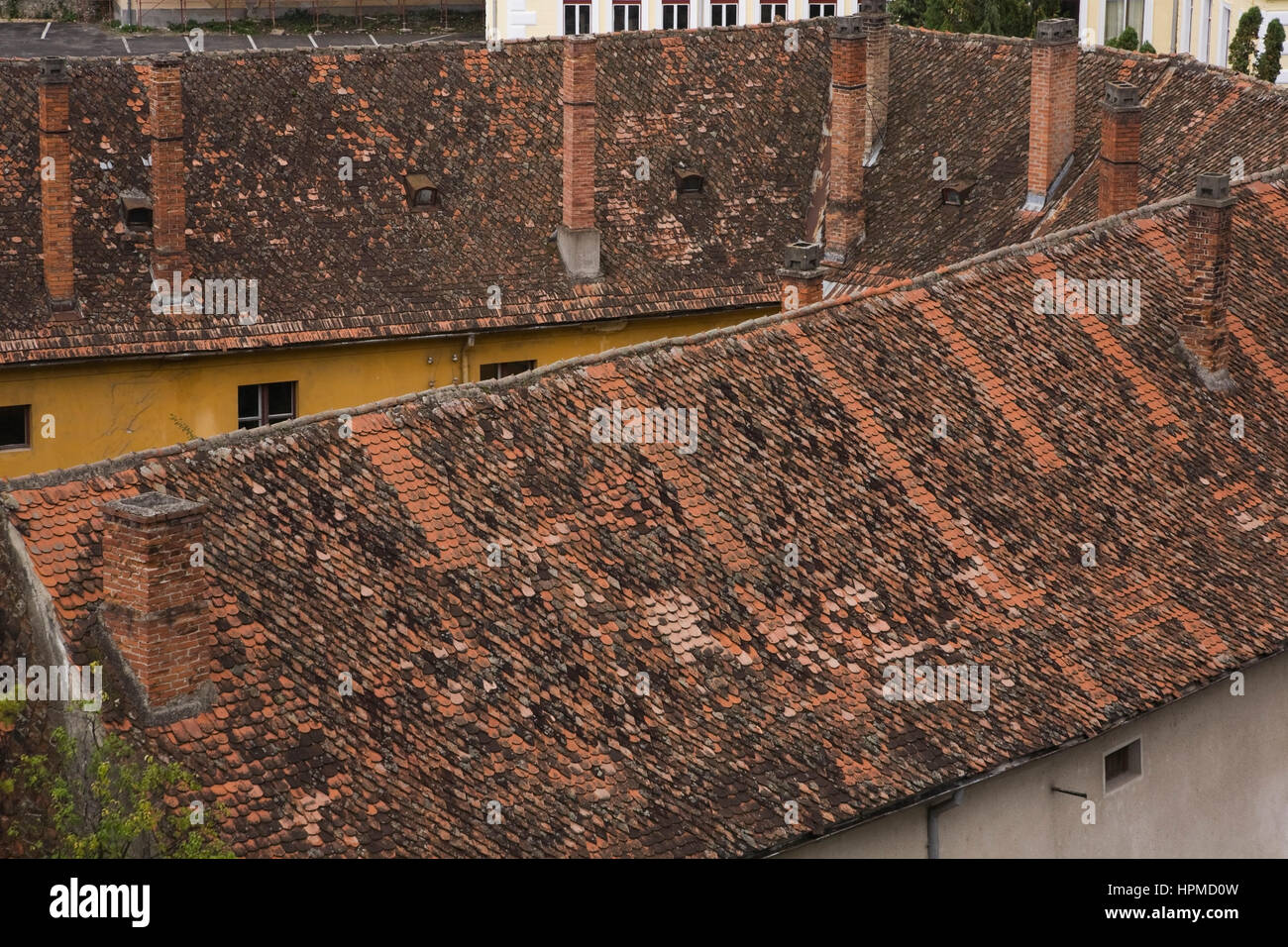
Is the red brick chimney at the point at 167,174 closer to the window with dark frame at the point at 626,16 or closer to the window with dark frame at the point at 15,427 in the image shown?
the window with dark frame at the point at 15,427

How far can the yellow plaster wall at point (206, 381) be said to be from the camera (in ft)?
141

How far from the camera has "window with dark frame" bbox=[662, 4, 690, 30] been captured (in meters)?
67.9

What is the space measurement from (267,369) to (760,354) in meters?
15.4

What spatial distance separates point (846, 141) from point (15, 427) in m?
16.2

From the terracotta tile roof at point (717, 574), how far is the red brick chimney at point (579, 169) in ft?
42.9

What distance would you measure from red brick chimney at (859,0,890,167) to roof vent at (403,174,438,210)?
8477 mm

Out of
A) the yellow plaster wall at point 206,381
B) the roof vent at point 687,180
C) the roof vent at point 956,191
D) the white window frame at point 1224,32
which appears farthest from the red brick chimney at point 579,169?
the white window frame at point 1224,32

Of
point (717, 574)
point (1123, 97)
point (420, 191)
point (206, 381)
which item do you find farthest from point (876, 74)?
point (717, 574)

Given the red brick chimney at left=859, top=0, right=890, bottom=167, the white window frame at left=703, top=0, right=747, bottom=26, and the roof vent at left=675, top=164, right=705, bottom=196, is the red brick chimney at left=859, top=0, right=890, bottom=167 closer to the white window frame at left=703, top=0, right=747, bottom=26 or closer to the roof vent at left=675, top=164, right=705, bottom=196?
the roof vent at left=675, top=164, right=705, bottom=196

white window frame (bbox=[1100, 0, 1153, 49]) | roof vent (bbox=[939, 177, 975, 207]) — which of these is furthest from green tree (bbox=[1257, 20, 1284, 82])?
white window frame (bbox=[1100, 0, 1153, 49])

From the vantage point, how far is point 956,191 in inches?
1857

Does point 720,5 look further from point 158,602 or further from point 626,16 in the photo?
point 158,602
